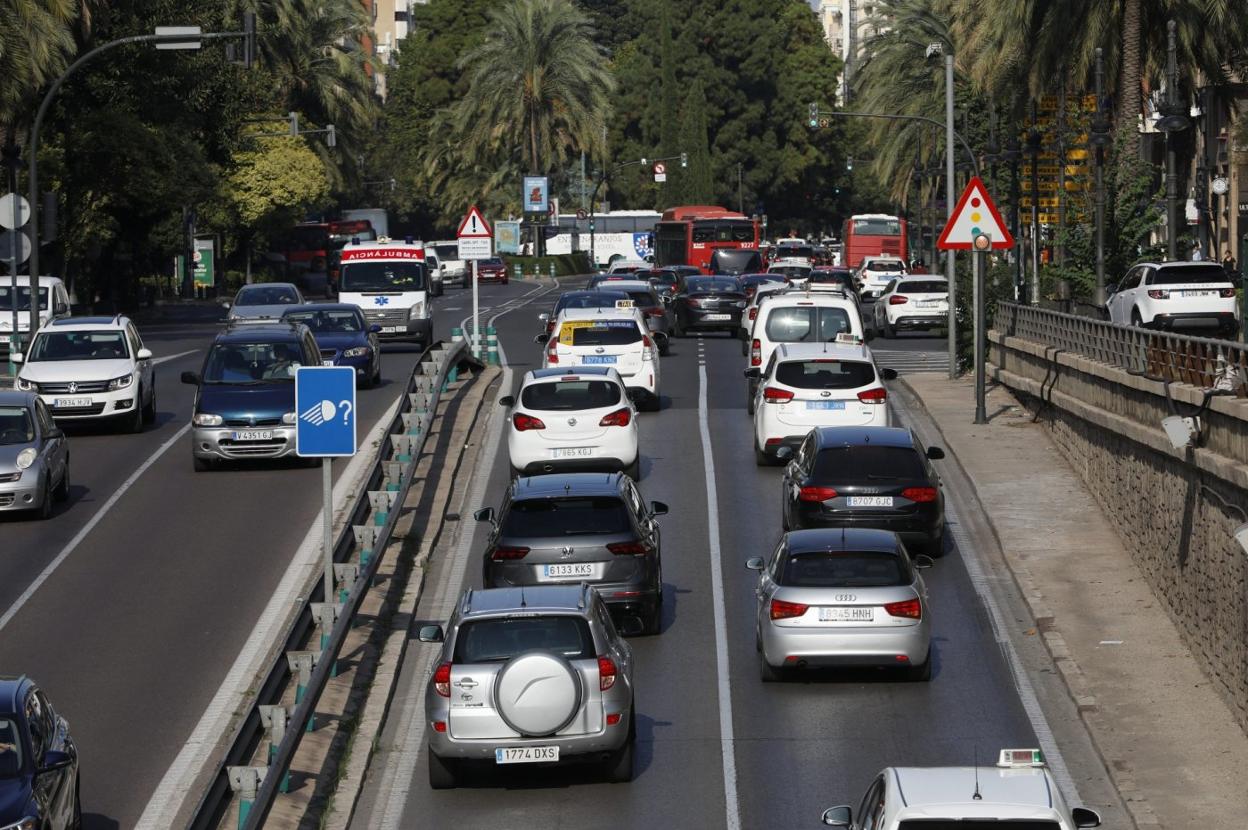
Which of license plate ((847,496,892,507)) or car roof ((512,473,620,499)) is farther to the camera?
license plate ((847,496,892,507))

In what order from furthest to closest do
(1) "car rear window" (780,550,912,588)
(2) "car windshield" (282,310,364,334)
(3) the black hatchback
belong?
(2) "car windshield" (282,310,364,334) → (3) the black hatchback → (1) "car rear window" (780,550,912,588)

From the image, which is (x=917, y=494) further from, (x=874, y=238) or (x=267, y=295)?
(x=874, y=238)

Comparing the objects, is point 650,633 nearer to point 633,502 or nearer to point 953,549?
point 633,502

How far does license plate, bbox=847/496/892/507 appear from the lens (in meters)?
21.5

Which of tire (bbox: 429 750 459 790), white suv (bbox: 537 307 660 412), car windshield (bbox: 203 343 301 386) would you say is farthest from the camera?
white suv (bbox: 537 307 660 412)

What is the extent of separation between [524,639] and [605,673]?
65 cm

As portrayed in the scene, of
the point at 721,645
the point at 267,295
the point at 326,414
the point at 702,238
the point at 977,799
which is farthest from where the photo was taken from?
the point at 702,238

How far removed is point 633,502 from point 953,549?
18.9 feet

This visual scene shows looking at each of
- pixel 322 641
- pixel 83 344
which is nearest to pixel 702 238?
pixel 83 344

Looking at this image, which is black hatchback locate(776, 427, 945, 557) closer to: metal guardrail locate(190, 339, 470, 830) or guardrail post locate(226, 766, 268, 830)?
metal guardrail locate(190, 339, 470, 830)

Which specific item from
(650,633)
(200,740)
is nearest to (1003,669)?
(650,633)

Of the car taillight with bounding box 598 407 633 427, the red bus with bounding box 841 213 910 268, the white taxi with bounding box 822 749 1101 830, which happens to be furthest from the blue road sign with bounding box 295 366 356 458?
the red bus with bounding box 841 213 910 268

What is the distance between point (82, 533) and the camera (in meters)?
23.7

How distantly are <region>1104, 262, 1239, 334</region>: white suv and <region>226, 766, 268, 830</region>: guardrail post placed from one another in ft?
82.4
